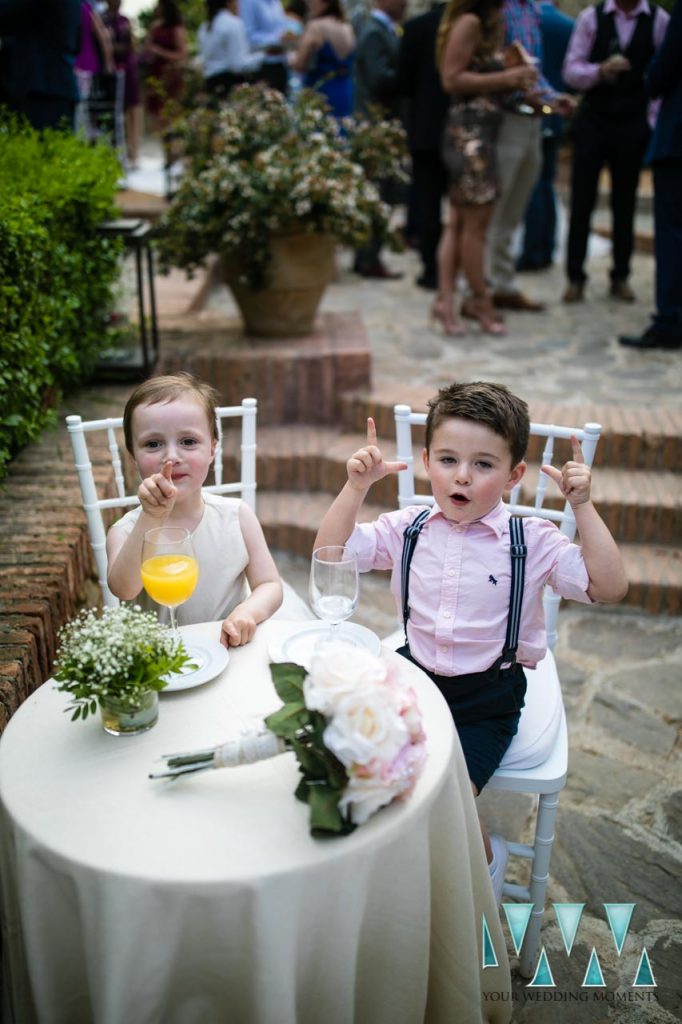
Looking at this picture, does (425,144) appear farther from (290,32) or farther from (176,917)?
(176,917)

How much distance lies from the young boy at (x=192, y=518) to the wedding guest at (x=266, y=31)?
587 centimetres

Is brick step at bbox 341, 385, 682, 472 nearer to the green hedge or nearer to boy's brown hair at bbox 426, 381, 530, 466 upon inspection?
the green hedge

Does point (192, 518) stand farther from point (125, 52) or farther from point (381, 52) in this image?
point (125, 52)

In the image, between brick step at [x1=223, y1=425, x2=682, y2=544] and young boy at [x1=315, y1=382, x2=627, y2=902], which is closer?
young boy at [x1=315, y1=382, x2=627, y2=902]

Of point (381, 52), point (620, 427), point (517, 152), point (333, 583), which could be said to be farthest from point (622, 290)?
point (333, 583)

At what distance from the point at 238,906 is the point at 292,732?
0.87ft

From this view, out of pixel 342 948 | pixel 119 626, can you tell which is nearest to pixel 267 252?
pixel 119 626

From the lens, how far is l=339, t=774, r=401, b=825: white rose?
1.37 meters

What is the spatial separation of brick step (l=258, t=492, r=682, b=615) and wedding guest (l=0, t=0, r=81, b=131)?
2242mm

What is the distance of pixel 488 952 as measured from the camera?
187cm

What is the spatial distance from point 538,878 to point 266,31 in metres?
6.95

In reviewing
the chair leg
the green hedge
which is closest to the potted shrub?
the green hedge

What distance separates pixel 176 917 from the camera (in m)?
1.36

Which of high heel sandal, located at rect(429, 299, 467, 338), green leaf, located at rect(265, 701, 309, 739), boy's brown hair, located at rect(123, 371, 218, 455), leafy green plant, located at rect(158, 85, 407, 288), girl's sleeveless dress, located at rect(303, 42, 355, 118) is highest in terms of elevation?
girl's sleeveless dress, located at rect(303, 42, 355, 118)
